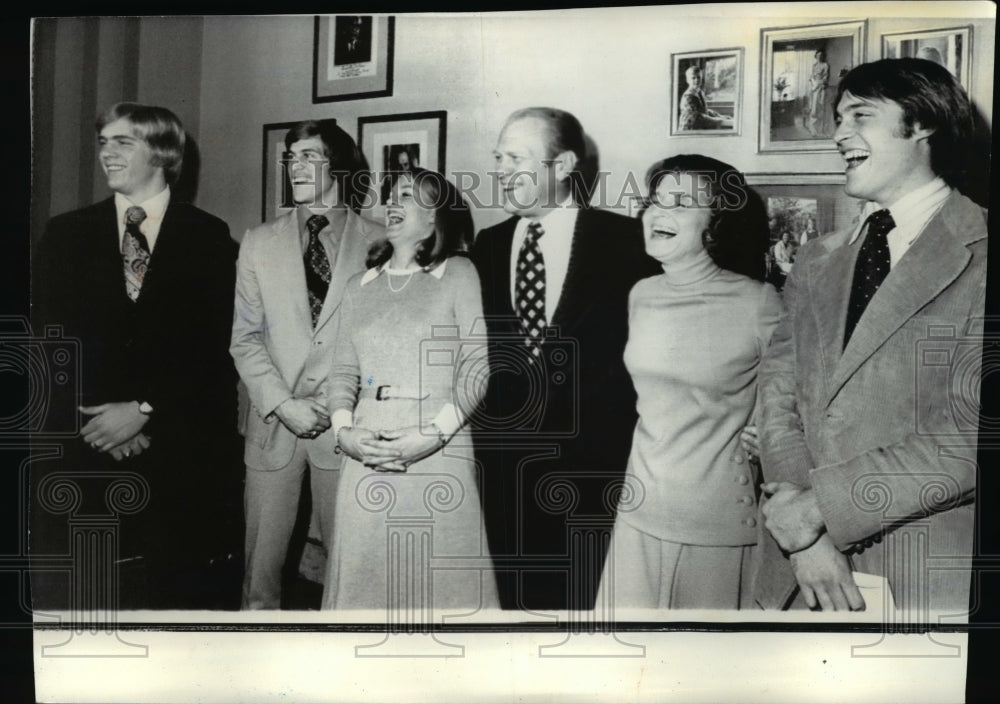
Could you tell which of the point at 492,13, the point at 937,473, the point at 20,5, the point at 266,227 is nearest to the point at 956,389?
the point at 937,473

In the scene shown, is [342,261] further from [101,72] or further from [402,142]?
[101,72]

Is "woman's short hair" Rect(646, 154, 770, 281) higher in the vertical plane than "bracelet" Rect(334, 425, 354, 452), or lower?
higher

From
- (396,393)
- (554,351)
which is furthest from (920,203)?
(396,393)

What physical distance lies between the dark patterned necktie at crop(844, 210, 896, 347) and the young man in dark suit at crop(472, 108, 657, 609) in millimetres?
636

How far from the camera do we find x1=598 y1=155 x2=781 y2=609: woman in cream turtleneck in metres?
3.04

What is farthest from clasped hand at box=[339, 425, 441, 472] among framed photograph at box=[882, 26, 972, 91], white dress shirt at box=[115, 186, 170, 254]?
→ framed photograph at box=[882, 26, 972, 91]

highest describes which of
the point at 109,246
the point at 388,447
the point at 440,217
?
the point at 440,217

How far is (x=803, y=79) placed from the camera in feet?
10.00

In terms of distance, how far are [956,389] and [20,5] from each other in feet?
10.7

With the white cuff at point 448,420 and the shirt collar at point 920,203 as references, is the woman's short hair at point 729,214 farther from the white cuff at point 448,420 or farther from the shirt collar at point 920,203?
the white cuff at point 448,420

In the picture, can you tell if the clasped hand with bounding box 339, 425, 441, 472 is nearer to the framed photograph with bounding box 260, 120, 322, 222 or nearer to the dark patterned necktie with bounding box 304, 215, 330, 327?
the dark patterned necktie with bounding box 304, 215, 330, 327

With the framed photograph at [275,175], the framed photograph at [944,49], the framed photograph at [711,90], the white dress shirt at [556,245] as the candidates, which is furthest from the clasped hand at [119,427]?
the framed photograph at [944,49]

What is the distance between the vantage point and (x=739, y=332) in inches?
120

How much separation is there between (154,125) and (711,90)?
1799mm
